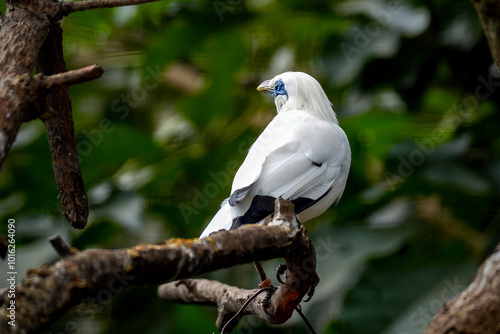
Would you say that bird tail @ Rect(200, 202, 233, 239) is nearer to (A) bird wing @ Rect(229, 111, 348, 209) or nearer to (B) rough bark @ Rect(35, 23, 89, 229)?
(A) bird wing @ Rect(229, 111, 348, 209)

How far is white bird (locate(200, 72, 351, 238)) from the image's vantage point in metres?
1.88

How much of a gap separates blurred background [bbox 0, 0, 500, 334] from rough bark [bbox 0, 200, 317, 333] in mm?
A: 1664

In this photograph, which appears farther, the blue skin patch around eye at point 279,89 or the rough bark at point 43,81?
the blue skin patch around eye at point 279,89

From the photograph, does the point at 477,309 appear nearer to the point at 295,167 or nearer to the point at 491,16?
the point at 491,16

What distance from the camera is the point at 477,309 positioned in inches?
48.4

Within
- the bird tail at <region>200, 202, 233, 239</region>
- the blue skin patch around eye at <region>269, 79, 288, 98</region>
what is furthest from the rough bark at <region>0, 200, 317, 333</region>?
the blue skin patch around eye at <region>269, 79, 288, 98</region>

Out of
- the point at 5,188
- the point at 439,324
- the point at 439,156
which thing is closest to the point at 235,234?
the point at 439,324

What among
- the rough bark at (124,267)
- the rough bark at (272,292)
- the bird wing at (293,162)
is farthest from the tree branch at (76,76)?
the bird wing at (293,162)

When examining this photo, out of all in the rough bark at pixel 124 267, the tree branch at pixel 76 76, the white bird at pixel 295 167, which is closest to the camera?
the rough bark at pixel 124 267

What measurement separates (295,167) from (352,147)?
52.4 inches

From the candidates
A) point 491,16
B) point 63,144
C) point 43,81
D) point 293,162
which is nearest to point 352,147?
point 293,162

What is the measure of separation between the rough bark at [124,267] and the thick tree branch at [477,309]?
34 cm

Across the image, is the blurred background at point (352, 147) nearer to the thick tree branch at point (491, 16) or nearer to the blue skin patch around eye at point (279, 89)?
the blue skin patch around eye at point (279, 89)

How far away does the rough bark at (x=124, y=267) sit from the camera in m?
1.04
